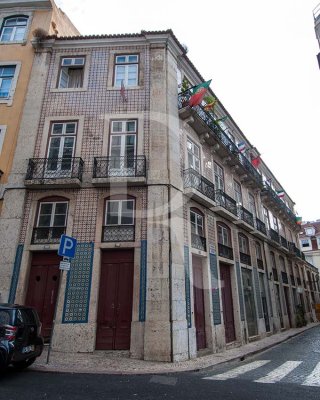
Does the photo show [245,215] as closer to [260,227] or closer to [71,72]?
[260,227]

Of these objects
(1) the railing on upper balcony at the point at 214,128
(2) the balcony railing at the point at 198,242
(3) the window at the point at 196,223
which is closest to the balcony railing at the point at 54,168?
(3) the window at the point at 196,223

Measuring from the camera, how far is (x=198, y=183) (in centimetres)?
1138

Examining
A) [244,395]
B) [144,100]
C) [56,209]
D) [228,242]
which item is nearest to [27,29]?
[144,100]

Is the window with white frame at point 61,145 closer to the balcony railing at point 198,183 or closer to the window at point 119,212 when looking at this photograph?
the window at point 119,212

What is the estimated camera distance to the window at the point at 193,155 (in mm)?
12000

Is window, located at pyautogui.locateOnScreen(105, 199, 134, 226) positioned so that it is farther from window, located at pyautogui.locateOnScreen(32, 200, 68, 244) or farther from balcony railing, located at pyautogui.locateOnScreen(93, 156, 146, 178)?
window, located at pyautogui.locateOnScreen(32, 200, 68, 244)

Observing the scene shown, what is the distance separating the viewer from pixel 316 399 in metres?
4.32

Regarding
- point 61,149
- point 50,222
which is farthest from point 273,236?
point 50,222

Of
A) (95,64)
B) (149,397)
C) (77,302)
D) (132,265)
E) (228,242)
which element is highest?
(95,64)

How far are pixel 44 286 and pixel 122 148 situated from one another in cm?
523

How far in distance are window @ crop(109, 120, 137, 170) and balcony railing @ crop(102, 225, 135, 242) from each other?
2.09 metres

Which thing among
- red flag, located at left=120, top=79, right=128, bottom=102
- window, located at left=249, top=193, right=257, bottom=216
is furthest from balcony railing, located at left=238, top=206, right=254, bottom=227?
red flag, located at left=120, top=79, right=128, bottom=102

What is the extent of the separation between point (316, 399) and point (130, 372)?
3514 mm

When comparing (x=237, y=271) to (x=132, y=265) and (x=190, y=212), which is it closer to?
(x=190, y=212)
